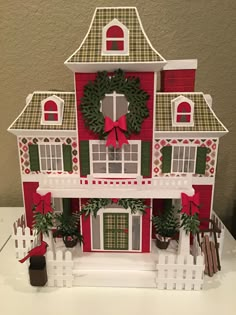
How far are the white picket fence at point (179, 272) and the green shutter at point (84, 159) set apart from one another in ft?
1.37

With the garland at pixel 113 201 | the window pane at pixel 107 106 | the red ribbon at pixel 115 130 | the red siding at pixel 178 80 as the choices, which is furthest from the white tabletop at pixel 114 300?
the red siding at pixel 178 80

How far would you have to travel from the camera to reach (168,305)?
3.50ft

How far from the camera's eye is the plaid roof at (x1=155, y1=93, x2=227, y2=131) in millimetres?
1195

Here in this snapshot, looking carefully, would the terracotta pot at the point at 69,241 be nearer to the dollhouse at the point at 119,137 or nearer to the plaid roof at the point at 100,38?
the dollhouse at the point at 119,137

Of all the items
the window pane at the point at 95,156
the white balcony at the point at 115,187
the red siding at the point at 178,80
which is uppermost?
the red siding at the point at 178,80

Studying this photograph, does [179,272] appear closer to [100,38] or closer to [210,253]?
[210,253]

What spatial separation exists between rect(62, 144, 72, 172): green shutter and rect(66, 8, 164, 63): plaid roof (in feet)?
1.14

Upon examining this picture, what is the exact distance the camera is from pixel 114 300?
1.09 meters

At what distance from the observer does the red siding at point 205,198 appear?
1.28 metres

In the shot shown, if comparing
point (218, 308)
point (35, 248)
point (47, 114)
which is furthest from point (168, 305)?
point (47, 114)

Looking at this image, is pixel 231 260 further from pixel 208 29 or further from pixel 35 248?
pixel 208 29

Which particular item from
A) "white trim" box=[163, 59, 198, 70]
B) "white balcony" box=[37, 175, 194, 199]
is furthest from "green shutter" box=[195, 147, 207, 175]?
"white trim" box=[163, 59, 198, 70]

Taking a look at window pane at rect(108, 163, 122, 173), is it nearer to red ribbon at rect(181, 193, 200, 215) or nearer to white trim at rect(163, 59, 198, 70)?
red ribbon at rect(181, 193, 200, 215)

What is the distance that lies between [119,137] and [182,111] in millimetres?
272
